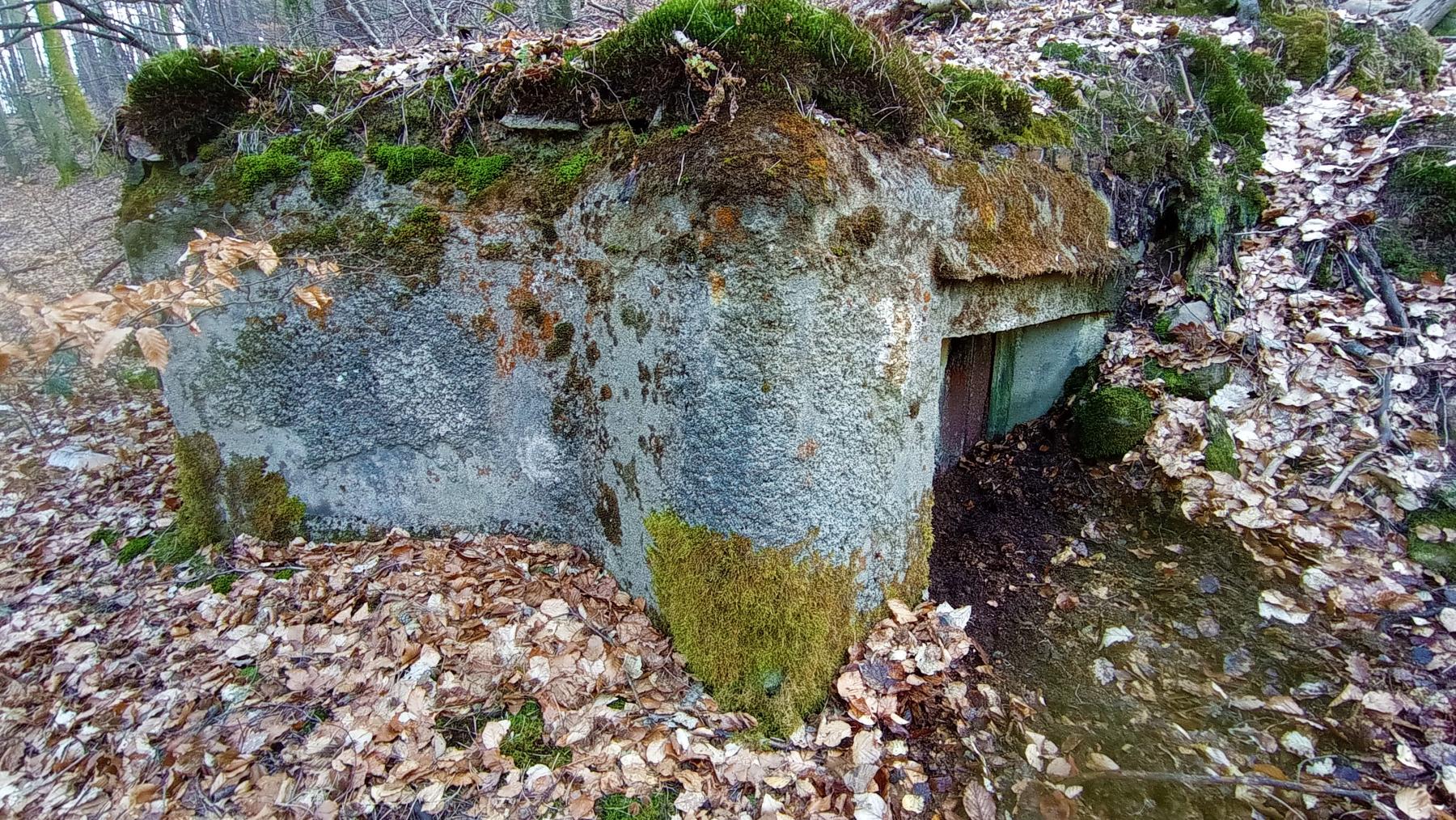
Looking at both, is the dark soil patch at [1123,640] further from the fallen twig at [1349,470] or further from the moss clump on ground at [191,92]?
the moss clump on ground at [191,92]

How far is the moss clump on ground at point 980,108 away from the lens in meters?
2.78

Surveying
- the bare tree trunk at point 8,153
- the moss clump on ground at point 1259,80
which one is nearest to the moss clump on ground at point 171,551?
the moss clump on ground at point 1259,80

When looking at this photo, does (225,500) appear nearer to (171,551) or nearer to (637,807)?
(171,551)

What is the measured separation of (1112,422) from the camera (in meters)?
3.15

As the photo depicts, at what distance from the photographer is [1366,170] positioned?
11.9 ft

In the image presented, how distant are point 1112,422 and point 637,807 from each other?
8.74 ft

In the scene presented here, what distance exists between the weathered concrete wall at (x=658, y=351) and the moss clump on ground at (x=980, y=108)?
0.16 m

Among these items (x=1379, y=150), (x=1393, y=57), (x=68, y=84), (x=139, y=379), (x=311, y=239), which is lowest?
(x=139, y=379)

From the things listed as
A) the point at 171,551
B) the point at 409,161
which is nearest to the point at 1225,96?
the point at 409,161

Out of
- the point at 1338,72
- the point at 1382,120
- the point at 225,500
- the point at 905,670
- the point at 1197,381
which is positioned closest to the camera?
the point at 905,670

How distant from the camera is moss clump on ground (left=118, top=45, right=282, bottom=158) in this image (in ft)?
9.43

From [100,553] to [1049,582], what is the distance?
15.7 feet

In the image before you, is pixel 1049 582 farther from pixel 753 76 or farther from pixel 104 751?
pixel 104 751

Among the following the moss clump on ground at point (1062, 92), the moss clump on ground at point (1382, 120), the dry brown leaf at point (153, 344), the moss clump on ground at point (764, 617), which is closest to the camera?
the dry brown leaf at point (153, 344)
